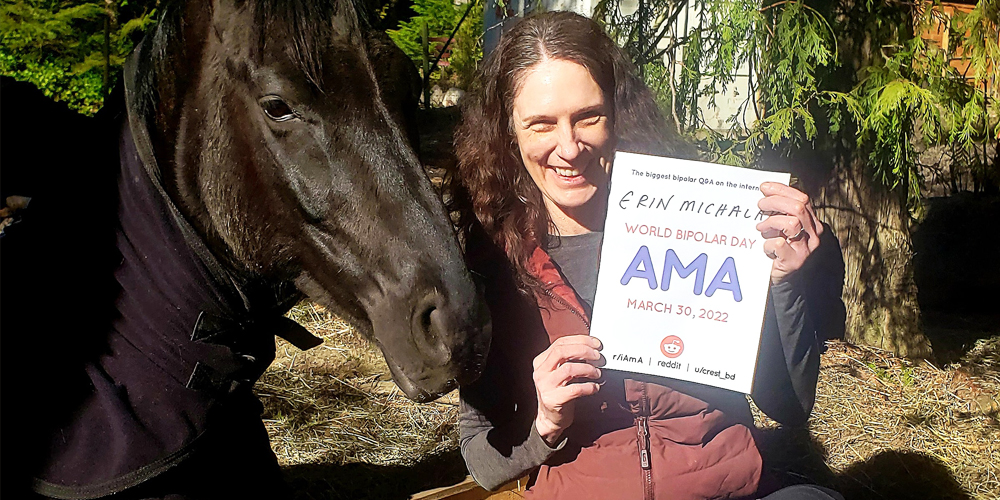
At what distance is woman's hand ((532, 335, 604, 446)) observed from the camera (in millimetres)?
1558

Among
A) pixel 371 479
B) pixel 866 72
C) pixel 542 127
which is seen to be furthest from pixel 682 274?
pixel 866 72

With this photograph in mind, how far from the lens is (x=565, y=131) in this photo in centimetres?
180

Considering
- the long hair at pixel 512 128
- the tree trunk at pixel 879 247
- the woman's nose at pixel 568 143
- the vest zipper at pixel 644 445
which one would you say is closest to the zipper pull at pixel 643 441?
the vest zipper at pixel 644 445

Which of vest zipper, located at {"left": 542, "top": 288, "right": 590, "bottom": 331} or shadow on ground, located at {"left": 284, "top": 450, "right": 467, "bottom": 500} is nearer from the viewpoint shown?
vest zipper, located at {"left": 542, "top": 288, "right": 590, "bottom": 331}

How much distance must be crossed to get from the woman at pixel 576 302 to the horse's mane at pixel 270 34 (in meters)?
0.56

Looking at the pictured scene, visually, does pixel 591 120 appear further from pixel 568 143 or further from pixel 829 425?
A: pixel 829 425

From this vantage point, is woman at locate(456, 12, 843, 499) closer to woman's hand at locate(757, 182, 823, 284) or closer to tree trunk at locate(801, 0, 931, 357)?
woman's hand at locate(757, 182, 823, 284)

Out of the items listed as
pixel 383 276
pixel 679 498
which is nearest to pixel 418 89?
pixel 383 276

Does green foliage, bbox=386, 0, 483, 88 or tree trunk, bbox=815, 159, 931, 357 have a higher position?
green foliage, bbox=386, 0, 483, 88

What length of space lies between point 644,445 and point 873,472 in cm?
221

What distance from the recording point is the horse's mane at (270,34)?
140 cm

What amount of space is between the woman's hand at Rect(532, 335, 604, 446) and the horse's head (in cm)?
22

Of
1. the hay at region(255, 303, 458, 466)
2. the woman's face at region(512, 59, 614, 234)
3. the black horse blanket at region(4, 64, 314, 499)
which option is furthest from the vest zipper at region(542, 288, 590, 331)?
the hay at region(255, 303, 458, 466)

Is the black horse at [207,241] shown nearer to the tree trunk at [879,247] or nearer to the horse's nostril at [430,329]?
the horse's nostril at [430,329]
